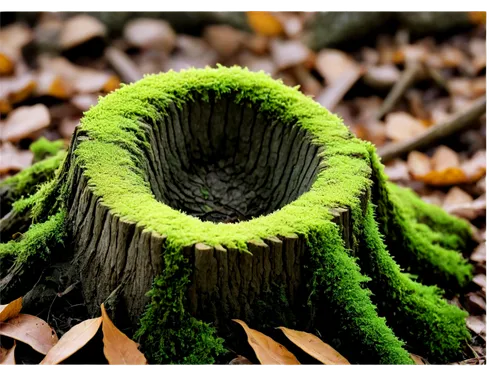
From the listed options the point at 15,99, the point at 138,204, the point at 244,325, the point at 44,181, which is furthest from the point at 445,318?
the point at 15,99

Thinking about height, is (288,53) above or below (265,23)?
below

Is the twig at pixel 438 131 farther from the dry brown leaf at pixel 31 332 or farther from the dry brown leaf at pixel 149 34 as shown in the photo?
the dry brown leaf at pixel 31 332

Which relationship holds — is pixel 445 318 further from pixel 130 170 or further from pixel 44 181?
pixel 44 181

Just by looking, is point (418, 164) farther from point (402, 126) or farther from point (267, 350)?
point (267, 350)

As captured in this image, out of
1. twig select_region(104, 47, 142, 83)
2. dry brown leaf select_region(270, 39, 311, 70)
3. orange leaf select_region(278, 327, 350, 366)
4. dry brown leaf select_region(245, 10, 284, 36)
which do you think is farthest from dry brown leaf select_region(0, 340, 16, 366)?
dry brown leaf select_region(245, 10, 284, 36)

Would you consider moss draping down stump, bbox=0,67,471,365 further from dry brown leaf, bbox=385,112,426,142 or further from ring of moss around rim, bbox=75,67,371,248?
dry brown leaf, bbox=385,112,426,142

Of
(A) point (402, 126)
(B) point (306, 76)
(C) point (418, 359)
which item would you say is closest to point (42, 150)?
(C) point (418, 359)
